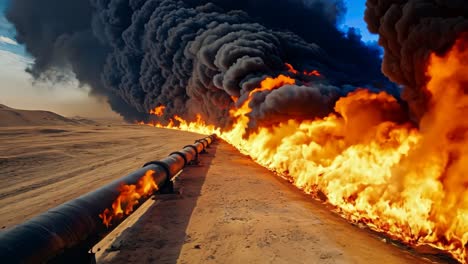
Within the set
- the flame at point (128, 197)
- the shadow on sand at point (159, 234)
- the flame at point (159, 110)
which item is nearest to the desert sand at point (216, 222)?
the shadow on sand at point (159, 234)

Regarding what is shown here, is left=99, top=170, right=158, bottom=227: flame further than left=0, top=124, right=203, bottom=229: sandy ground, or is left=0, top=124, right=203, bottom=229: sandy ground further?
left=0, top=124, right=203, bottom=229: sandy ground

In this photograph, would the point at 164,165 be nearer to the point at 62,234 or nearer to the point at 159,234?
the point at 159,234

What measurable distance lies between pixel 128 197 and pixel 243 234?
268cm

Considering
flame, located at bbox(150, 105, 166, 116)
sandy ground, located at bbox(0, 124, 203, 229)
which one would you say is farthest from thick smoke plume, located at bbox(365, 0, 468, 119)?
flame, located at bbox(150, 105, 166, 116)

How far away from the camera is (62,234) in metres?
4.42

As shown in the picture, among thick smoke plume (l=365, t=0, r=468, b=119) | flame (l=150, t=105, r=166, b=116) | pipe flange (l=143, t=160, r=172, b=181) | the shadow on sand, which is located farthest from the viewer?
flame (l=150, t=105, r=166, b=116)

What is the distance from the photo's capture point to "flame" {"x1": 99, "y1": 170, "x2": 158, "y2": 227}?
5.82m

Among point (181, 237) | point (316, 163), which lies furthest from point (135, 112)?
point (181, 237)

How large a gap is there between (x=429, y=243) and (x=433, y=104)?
3.77 m

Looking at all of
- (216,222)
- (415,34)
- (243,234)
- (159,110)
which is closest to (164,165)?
(216,222)

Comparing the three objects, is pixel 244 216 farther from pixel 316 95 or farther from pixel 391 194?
pixel 316 95

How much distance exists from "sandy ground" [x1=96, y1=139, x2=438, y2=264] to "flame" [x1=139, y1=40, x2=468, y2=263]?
86 cm

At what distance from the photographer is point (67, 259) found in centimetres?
479

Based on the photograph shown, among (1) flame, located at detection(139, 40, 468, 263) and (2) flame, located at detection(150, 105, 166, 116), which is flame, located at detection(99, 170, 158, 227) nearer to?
(1) flame, located at detection(139, 40, 468, 263)
